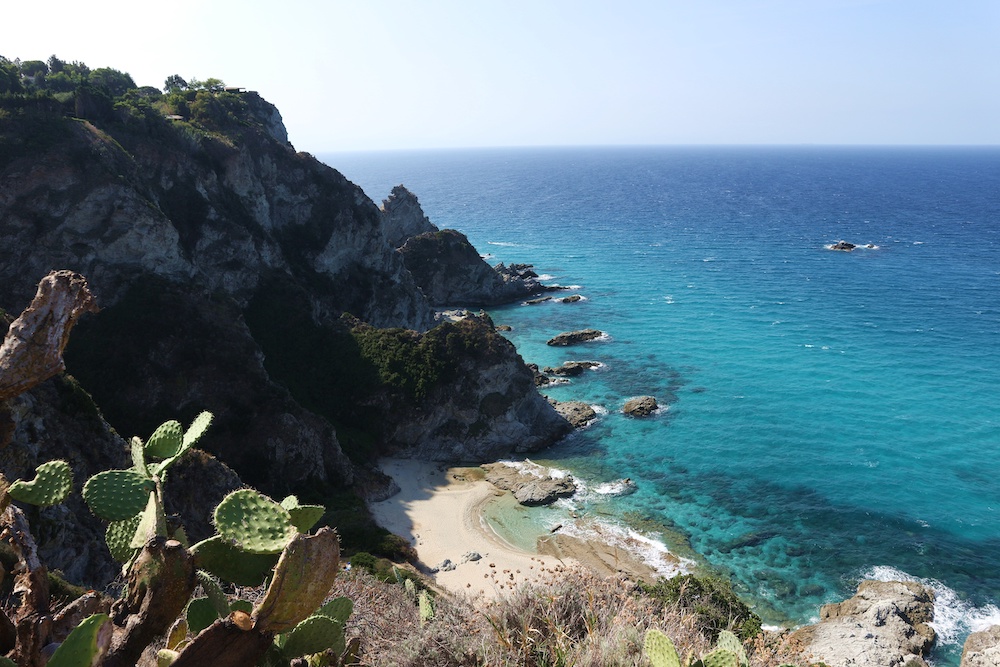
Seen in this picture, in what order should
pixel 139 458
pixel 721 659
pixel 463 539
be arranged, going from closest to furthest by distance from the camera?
pixel 721 659, pixel 139 458, pixel 463 539

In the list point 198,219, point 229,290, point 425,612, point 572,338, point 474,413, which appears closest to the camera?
point 425,612

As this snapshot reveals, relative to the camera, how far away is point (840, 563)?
34.7 metres

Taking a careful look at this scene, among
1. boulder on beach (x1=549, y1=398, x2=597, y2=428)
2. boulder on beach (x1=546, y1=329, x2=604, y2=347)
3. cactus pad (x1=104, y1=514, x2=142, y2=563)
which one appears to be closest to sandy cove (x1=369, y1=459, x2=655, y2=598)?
boulder on beach (x1=549, y1=398, x2=597, y2=428)

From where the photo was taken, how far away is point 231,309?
45.2 metres

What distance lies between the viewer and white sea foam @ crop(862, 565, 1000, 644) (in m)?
29.4

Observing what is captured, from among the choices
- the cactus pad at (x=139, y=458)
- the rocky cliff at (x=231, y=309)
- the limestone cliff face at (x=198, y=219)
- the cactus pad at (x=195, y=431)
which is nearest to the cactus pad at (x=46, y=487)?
the cactus pad at (x=139, y=458)

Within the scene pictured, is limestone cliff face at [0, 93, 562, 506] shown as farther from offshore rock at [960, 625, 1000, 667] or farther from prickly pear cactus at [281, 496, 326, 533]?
prickly pear cactus at [281, 496, 326, 533]

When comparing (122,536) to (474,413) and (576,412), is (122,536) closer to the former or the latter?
(474,413)

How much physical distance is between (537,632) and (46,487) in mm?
6825

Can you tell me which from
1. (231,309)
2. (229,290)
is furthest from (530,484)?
(229,290)

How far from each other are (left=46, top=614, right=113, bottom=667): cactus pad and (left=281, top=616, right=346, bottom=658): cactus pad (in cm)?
180

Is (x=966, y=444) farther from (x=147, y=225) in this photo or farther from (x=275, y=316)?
(x=147, y=225)

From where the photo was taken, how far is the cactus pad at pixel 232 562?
6.41 m

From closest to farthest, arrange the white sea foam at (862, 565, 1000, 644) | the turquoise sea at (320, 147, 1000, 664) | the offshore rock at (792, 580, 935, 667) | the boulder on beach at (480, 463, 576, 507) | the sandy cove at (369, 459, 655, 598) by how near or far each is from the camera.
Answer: the offshore rock at (792, 580, 935, 667)
the white sea foam at (862, 565, 1000, 644)
the sandy cove at (369, 459, 655, 598)
the turquoise sea at (320, 147, 1000, 664)
the boulder on beach at (480, 463, 576, 507)
